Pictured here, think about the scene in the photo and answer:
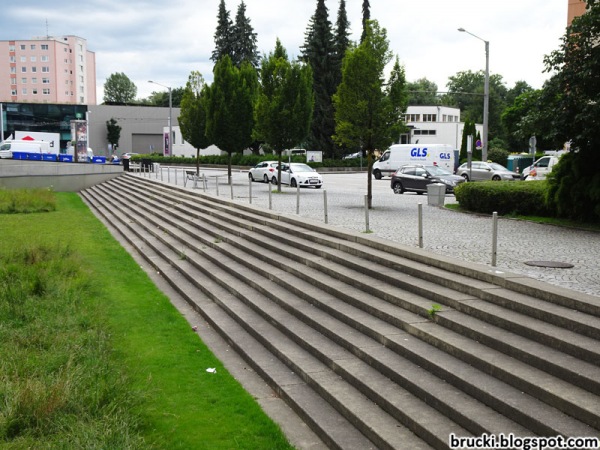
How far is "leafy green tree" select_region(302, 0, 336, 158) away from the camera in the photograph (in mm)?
60812

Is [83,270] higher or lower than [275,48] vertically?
lower

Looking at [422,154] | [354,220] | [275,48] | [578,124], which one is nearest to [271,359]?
[354,220]

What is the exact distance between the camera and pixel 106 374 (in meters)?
7.04

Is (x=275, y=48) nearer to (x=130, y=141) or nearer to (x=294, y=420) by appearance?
(x=294, y=420)

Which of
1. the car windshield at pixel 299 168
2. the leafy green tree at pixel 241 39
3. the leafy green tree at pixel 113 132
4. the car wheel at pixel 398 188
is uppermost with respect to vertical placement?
the leafy green tree at pixel 241 39

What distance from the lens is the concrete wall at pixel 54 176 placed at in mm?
39406

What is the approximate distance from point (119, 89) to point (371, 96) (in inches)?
5939

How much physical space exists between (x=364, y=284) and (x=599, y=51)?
886cm

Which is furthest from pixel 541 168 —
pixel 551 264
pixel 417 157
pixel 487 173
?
pixel 551 264

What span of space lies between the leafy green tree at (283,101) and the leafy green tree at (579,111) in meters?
13.0

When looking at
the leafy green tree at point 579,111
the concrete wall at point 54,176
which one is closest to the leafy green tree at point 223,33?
the concrete wall at point 54,176

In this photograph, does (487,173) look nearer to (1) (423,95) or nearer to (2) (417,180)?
(2) (417,180)

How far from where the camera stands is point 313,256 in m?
11.9

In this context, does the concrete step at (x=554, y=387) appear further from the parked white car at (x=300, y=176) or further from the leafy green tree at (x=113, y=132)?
the leafy green tree at (x=113, y=132)
